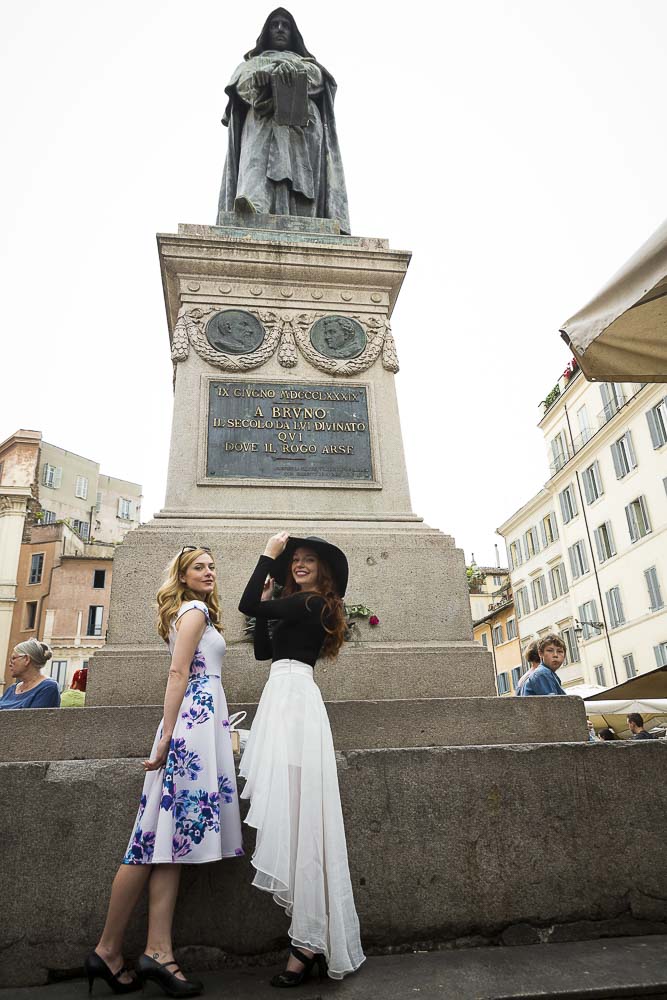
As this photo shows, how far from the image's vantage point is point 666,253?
3510 millimetres

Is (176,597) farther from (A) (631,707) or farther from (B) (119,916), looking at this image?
(A) (631,707)

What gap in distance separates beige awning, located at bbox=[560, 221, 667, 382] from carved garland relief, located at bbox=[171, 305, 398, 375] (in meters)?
2.40

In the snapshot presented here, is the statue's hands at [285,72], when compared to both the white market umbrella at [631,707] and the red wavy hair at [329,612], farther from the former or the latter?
the white market umbrella at [631,707]

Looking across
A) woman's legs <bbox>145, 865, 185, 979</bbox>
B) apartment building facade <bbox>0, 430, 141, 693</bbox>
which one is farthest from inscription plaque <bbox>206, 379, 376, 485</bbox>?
apartment building facade <bbox>0, 430, 141, 693</bbox>

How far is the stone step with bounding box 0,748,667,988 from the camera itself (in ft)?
11.1

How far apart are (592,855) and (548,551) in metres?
38.9

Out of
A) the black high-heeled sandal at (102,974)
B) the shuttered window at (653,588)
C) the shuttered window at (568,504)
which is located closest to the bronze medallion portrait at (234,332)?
the black high-heeled sandal at (102,974)

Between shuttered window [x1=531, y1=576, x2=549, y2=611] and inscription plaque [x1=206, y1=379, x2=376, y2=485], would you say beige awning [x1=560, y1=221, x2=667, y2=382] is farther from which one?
shuttered window [x1=531, y1=576, x2=549, y2=611]

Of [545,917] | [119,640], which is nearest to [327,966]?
[545,917]

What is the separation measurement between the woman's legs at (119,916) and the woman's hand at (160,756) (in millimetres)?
395

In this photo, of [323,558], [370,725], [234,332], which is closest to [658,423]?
[234,332]

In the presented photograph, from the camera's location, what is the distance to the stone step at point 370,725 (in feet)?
12.9

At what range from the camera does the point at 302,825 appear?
3.14m

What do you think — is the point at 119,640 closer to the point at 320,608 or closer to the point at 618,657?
the point at 320,608
